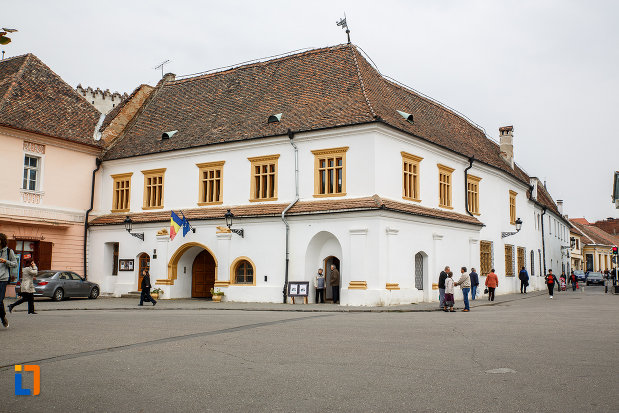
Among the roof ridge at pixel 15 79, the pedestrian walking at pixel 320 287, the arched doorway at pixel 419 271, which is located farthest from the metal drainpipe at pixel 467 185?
the roof ridge at pixel 15 79

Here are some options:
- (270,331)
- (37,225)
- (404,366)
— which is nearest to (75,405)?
(404,366)

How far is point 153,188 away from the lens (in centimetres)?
3222

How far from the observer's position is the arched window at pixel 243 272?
92.0ft

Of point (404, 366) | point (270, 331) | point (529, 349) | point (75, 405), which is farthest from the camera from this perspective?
point (270, 331)

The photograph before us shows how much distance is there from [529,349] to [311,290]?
15.6 meters

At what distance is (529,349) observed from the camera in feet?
37.6

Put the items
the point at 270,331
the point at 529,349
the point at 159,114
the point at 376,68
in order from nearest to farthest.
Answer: the point at 529,349
the point at 270,331
the point at 376,68
the point at 159,114

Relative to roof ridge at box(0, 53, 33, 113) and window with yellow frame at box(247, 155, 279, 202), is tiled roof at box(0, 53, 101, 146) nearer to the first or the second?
roof ridge at box(0, 53, 33, 113)

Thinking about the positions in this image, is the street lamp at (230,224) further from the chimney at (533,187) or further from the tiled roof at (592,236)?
the tiled roof at (592,236)

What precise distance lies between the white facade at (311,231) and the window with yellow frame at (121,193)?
13.9 inches

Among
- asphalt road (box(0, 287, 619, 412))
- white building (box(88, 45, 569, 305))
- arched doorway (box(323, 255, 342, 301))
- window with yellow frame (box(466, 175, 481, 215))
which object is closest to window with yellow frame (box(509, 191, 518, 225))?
Result: white building (box(88, 45, 569, 305))

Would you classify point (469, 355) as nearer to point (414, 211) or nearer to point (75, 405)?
point (75, 405)

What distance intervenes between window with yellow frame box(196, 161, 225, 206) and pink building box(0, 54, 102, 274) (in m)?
7.50

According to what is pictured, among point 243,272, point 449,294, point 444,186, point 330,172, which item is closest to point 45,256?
point 243,272
